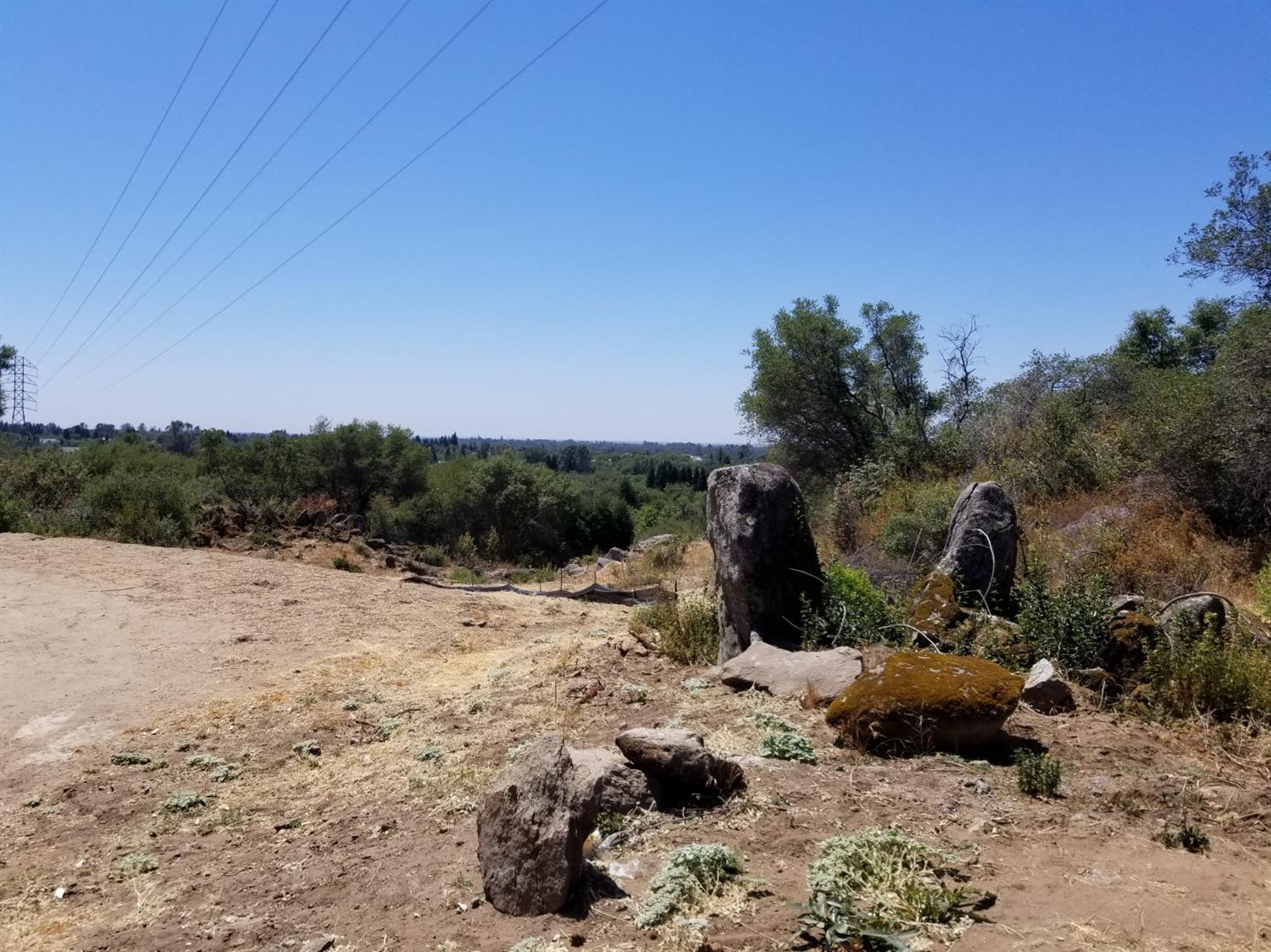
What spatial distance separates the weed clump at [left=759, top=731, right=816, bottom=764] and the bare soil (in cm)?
10

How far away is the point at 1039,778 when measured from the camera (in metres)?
4.37

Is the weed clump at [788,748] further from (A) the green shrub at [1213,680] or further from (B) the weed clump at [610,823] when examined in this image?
(A) the green shrub at [1213,680]

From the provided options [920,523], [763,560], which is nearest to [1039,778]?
[763,560]

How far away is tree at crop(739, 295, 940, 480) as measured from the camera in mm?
19828

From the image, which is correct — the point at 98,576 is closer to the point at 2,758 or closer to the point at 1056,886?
the point at 2,758

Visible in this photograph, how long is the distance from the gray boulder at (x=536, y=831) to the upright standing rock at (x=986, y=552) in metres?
4.83

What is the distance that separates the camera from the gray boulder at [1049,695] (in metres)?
5.56

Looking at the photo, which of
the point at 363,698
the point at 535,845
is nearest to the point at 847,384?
the point at 363,698

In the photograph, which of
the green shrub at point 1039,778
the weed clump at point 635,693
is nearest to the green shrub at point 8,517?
the weed clump at point 635,693

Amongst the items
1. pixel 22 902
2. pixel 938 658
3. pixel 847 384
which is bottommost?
pixel 22 902

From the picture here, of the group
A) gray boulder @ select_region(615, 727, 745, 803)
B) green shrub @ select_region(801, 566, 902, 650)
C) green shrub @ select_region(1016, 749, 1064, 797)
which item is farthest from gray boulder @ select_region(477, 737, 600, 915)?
green shrub @ select_region(801, 566, 902, 650)

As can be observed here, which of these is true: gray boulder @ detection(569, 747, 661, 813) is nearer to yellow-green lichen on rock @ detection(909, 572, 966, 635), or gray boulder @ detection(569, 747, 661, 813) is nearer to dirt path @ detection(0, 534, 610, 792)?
yellow-green lichen on rock @ detection(909, 572, 966, 635)

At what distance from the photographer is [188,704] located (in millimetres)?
7754

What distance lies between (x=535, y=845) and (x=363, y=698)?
4.75m
